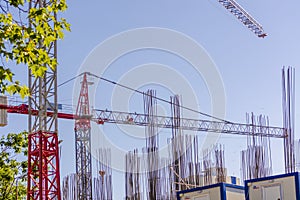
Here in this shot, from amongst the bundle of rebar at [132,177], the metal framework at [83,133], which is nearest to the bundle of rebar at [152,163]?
the bundle of rebar at [132,177]

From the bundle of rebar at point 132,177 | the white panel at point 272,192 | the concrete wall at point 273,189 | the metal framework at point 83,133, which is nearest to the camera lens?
the concrete wall at point 273,189

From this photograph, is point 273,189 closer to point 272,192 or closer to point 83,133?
point 272,192

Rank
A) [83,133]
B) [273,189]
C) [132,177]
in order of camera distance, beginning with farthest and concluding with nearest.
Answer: [83,133]
[132,177]
[273,189]

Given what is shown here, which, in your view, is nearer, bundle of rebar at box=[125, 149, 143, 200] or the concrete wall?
the concrete wall

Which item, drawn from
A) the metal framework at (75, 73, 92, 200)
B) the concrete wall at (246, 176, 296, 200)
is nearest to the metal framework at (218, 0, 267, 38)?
the metal framework at (75, 73, 92, 200)

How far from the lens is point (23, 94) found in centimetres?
812

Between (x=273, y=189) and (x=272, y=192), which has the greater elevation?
(x=273, y=189)

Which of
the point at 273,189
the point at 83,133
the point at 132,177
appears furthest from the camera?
the point at 83,133

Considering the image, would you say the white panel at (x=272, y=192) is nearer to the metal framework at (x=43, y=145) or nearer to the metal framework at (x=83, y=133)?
the metal framework at (x=43, y=145)

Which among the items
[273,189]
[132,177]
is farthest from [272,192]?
[132,177]

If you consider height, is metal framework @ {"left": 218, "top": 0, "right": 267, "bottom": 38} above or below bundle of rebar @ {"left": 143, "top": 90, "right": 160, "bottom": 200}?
above

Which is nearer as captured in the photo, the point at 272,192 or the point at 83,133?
the point at 272,192

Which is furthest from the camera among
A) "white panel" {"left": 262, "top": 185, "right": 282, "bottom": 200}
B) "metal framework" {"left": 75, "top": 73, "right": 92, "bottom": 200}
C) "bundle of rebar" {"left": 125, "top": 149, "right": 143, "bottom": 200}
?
"metal framework" {"left": 75, "top": 73, "right": 92, "bottom": 200}

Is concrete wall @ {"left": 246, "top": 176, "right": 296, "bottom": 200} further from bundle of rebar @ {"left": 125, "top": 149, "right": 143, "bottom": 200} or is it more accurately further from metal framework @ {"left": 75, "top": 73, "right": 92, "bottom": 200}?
metal framework @ {"left": 75, "top": 73, "right": 92, "bottom": 200}
